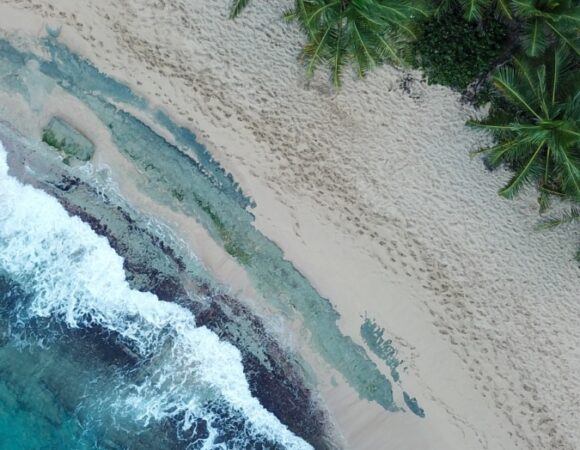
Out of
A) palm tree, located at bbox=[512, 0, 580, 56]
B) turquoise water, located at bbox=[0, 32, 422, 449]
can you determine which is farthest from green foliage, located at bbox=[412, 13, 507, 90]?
turquoise water, located at bbox=[0, 32, 422, 449]

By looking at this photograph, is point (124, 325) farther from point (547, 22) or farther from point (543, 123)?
point (547, 22)

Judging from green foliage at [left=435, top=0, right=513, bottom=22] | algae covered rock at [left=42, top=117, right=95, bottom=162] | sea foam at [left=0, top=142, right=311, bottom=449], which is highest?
green foliage at [left=435, top=0, right=513, bottom=22]

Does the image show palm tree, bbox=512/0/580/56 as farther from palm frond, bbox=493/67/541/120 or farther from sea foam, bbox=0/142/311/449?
sea foam, bbox=0/142/311/449

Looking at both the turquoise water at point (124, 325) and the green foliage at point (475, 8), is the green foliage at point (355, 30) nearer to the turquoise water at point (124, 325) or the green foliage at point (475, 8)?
the green foliage at point (475, 8)

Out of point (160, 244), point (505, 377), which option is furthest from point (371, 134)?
point (505, 377)

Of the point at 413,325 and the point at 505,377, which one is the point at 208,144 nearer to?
the point at 413,325

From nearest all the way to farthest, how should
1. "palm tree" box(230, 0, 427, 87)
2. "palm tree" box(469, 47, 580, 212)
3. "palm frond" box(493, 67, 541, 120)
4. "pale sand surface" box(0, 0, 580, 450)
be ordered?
1. "palm tree" box(230, 0, 427, 87)
2. "palm tree" box(469, 47, 580, 212)
3. "palm frond" box(493, 67, 541, 120)
4. "pale sand surface" box(0, 0, 580, 450)
